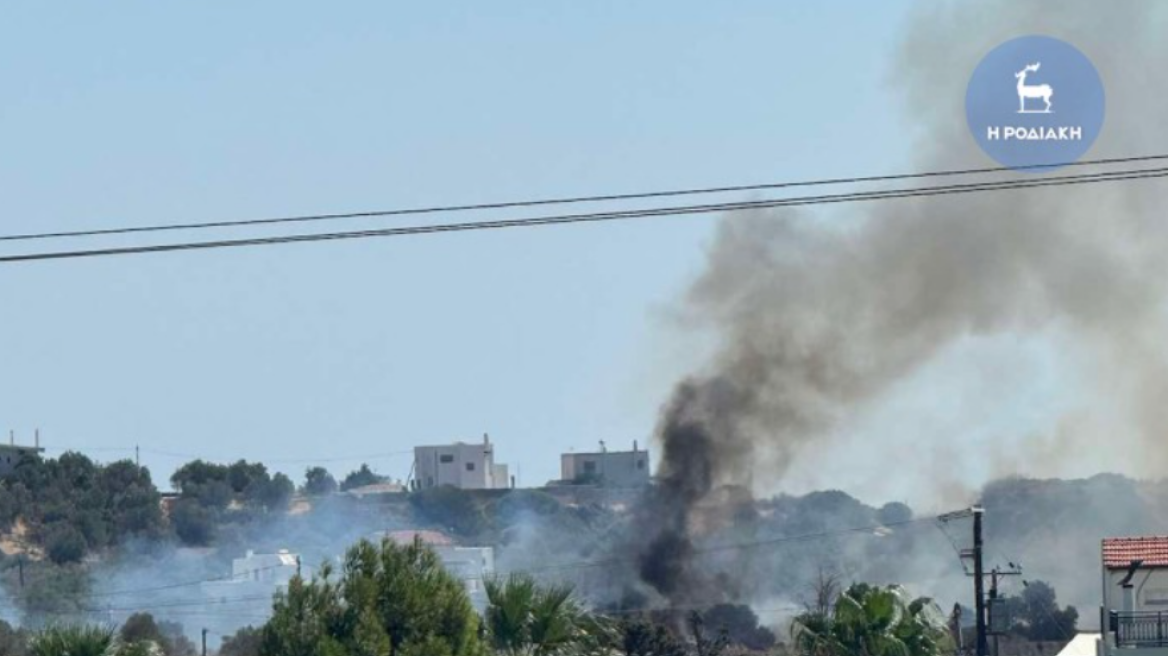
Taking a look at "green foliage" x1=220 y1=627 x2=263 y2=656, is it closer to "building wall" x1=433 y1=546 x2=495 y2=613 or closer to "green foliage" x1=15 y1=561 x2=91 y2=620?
"green foliage" x1=15 y1=561 x2=91 y2=620

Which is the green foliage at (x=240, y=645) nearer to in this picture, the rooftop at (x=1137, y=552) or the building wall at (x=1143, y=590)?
the rooftop at (x=1137, y=552)

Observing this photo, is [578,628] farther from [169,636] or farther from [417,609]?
[169,636]

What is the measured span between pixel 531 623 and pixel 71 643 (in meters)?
10.2

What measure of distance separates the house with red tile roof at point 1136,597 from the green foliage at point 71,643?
22.8 metres

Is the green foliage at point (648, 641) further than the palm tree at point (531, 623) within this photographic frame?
Yes

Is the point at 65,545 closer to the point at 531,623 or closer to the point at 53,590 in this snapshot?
the point at 53,590

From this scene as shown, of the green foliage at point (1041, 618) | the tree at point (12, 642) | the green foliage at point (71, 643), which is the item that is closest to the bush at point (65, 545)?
the tree at point (12, 642)

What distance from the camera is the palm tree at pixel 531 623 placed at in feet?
186

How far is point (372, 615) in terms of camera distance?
187ft

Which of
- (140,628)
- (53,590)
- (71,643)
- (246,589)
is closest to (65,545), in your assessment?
(53,590)

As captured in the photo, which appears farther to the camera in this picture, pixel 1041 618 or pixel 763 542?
pixel 763 542

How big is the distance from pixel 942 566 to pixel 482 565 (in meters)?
31.5

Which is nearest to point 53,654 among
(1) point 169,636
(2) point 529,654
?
(2) point 529,654

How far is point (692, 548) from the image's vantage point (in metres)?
157
